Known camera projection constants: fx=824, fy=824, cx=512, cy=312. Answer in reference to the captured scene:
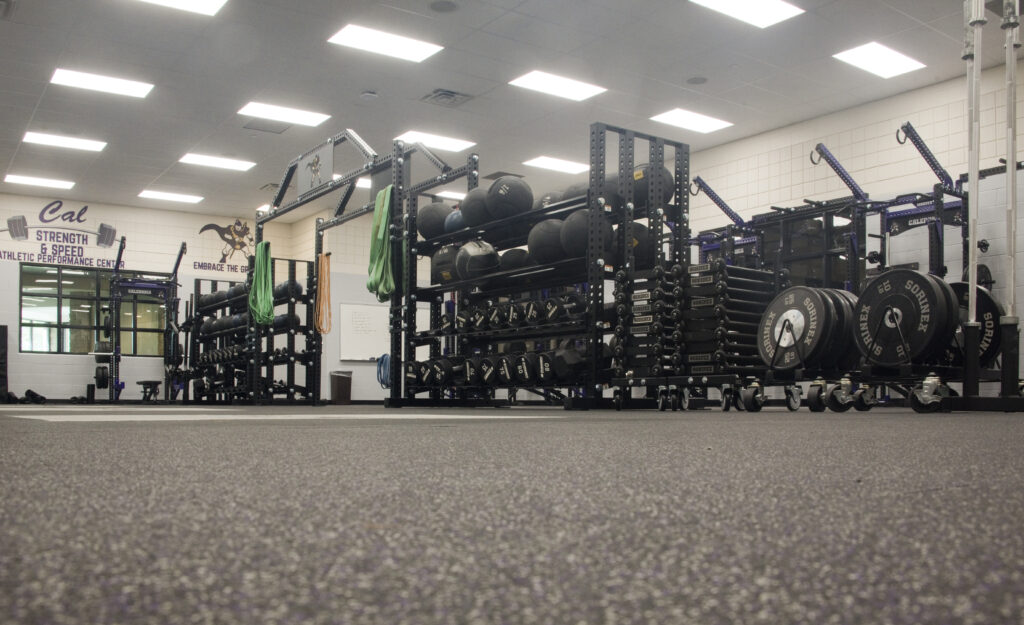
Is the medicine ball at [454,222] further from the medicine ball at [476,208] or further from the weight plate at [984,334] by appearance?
the weight plate at [984,334]

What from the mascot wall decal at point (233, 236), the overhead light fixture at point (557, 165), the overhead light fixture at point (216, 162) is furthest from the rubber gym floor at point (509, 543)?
the mascot wall decal at point (233, 236)

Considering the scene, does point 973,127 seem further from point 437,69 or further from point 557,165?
point 557,165

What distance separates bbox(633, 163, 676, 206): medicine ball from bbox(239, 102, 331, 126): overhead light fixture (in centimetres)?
537

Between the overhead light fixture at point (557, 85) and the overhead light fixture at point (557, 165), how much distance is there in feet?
7.68

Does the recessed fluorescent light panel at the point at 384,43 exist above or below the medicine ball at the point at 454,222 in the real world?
above

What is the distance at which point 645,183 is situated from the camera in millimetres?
5406

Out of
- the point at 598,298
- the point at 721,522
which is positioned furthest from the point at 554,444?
the point at 598,298

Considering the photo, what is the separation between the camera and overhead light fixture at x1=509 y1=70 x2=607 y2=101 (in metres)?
8.62

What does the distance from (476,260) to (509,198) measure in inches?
22.3

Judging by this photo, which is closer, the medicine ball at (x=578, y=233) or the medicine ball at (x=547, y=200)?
the medicine ball at (x=578, y=233)

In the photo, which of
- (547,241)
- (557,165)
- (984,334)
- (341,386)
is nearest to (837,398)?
(984,334)

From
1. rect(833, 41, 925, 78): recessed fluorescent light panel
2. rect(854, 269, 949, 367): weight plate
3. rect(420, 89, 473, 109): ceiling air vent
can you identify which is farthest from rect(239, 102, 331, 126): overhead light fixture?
rect(854, 269, 949, 367): weight plate

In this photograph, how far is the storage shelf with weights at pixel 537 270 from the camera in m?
5.37

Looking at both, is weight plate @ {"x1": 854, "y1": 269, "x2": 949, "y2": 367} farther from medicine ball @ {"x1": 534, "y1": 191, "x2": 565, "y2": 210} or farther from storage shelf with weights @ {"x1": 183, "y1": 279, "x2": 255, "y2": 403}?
storage shelf with weights @ {"x1": 183, "y1": 279, "x2": 255, "y2": 403}
